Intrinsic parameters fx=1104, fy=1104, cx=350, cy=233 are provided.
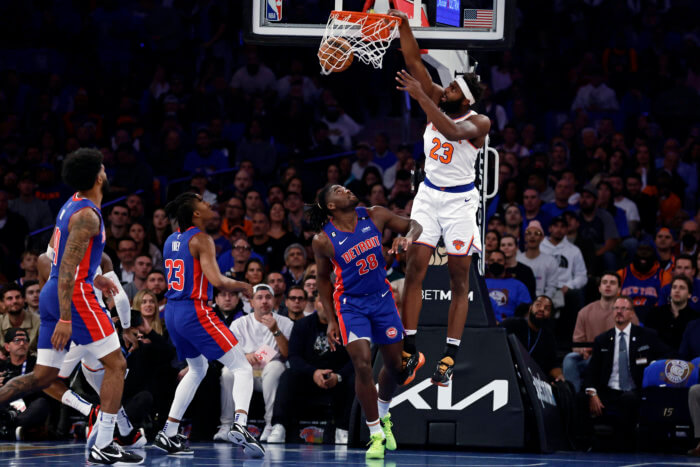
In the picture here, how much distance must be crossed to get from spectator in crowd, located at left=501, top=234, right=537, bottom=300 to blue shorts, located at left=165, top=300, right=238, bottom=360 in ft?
14.5

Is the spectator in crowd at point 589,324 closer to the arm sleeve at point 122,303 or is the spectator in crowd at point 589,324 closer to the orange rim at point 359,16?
the arm sleeve at point 122,303

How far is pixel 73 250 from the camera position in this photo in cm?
765

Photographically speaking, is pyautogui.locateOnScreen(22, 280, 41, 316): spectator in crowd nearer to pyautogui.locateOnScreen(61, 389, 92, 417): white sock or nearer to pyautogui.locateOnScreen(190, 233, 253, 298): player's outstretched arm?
pyautogui.locateOnScreen(61, 389, 92, 417): white sock

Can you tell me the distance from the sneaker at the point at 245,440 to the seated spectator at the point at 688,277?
5.24 metres

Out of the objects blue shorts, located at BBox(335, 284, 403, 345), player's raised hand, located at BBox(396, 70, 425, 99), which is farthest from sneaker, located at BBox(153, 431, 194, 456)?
player's raised hand, located at BBox(396, 70, 425, 99)

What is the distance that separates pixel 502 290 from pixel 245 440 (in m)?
4.42

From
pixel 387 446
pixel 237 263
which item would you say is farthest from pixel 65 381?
pixel 387 446

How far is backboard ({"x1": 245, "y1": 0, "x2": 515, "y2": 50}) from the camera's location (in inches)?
340

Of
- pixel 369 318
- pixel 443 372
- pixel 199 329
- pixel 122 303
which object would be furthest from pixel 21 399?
pixel 443 372

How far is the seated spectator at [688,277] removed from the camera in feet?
38.7

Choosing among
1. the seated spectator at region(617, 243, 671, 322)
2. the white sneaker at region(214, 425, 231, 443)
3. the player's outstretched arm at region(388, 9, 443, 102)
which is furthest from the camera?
the seated spectator at region(617, 243, 671, 322)

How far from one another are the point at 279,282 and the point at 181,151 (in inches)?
189

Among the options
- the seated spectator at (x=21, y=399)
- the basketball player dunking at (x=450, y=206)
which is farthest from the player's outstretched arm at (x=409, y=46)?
the seated spectator at (x=21, y=399)

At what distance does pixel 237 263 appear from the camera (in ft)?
43.5
